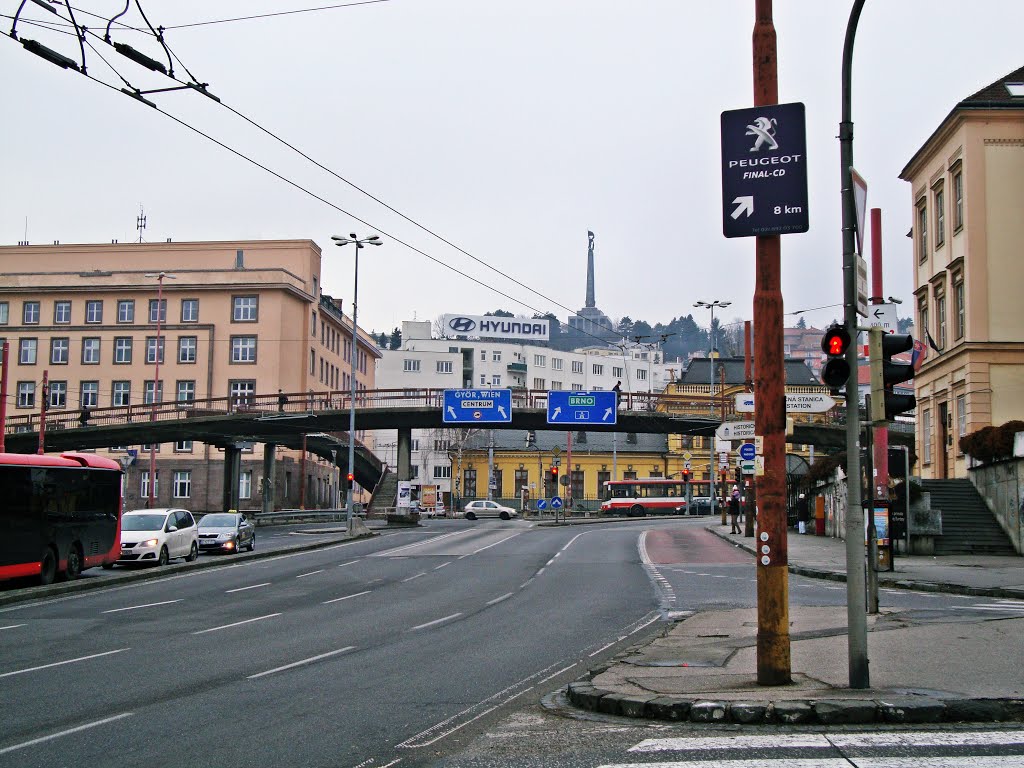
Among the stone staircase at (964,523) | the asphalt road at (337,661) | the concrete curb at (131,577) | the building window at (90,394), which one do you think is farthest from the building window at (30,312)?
the stone staircase at (964,523)

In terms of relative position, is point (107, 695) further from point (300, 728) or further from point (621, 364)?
point (621, 364)

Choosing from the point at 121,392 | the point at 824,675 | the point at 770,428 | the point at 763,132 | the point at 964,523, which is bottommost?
the point at 824,675

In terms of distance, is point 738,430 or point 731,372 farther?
point 731,372

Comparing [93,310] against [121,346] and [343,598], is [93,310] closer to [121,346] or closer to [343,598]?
[121,346]

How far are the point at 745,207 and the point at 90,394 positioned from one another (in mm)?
80976

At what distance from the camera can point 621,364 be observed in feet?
484

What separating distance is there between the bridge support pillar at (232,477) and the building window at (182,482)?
17.6 metres

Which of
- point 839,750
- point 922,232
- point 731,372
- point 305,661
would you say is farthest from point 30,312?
point 839,750

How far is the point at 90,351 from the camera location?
277 feet

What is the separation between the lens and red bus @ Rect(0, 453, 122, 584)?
76.3 ft

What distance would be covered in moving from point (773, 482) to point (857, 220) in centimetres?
266

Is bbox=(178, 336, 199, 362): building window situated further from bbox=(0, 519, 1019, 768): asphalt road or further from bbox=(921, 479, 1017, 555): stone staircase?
bbox=(921, 479, 1017, 555): stone staircase

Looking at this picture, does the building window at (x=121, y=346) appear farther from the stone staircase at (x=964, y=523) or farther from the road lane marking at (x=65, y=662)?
the road lane marking at (x=65, y=662)

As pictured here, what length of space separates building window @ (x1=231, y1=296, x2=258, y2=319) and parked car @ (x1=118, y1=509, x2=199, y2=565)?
50959 millimetres
